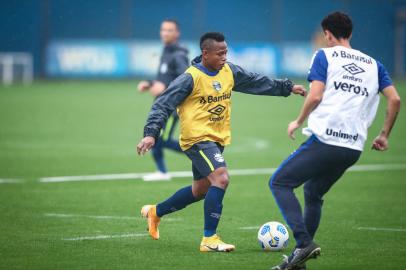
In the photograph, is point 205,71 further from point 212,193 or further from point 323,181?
point 323,181

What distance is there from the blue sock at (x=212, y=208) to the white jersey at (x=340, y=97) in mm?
1403

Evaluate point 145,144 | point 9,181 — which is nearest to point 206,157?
point 145,144

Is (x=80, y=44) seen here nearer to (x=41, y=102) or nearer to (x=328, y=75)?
(x=41, y=102)

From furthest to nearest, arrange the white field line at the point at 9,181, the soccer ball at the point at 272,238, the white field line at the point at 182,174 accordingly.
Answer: the white field line at the point at 182,174 < the white field line at the point at 9,181 < the soccer ball at the point at 272,238

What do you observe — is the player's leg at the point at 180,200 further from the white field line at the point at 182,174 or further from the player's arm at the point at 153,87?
the player's arm at the point at 153,87

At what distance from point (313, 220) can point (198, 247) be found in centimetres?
146

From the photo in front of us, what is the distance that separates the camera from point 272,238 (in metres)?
8.82

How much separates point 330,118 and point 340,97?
0.69 feet

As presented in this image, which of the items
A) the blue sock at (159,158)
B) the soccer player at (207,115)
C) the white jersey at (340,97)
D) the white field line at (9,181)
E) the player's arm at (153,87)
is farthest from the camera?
the blue sock at (159,158)

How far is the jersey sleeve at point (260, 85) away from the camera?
9258 mm

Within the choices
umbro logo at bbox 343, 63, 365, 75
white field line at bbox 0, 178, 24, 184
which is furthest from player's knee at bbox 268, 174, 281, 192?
white field line at bbox 0, 178, 24, 184

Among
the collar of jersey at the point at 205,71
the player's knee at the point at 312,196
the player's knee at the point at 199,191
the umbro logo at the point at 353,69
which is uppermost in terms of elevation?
the umbro logo at the point at 353,69

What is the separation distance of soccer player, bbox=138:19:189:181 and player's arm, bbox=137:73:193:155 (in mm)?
5589

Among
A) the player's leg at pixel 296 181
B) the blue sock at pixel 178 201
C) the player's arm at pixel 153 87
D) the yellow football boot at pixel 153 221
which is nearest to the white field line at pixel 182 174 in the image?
the player's arm at pixel 153 87
